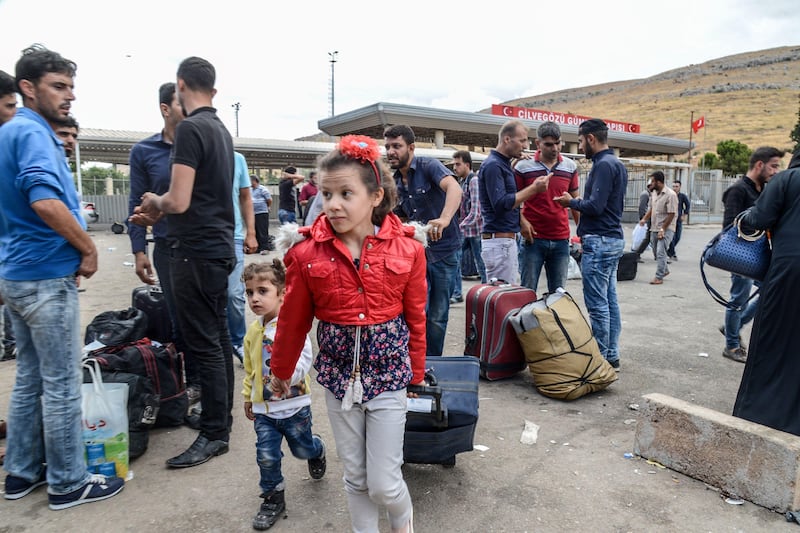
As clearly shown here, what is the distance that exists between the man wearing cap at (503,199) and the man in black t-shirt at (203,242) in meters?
2.47

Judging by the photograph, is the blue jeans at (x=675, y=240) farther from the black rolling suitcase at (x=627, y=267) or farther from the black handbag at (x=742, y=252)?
the black handbag at (x=742, y=252)

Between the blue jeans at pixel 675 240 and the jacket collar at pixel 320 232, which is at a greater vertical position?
the jacket collar at pixel 320 232

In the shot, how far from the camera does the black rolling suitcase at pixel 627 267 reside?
9645mm

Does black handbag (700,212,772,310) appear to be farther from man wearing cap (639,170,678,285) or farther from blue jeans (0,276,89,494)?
man wearing cap (639,170,678,285)

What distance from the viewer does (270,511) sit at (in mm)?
2631

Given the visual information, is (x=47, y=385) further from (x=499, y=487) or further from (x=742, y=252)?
(x=742, y=252)

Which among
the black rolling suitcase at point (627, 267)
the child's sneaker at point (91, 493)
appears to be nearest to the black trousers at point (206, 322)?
the child's sneaker at point (91, 493)

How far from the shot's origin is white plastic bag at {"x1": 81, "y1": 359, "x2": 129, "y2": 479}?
2920 millimetres

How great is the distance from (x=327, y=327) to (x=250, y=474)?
4.70 feet

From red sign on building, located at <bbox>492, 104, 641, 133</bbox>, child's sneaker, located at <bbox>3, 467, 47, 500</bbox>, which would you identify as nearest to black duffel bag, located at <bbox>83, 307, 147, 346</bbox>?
child's sneaker, located at <bbox>3, 467, 47, 500</bbox>

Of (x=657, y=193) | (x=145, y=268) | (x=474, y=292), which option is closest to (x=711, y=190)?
(x=657, y=193)

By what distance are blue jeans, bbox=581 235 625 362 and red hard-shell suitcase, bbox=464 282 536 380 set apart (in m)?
0.55

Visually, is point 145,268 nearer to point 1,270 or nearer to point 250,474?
point 1,270

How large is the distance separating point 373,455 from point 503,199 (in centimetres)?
321
